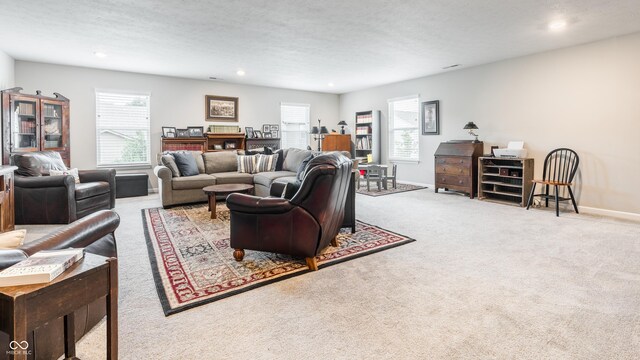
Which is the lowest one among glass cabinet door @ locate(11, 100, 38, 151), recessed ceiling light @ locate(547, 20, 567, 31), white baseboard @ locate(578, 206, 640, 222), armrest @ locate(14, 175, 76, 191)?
white baseboard @ locate(578, 206, 640, 222)

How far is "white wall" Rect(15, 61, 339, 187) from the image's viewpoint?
226 inches

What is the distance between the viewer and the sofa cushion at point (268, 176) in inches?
209

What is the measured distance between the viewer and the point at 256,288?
2324 millimetres

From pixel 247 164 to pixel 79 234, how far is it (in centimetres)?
442

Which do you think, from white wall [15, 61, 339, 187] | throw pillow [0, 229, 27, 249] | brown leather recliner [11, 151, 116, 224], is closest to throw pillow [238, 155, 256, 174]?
white wall [15, 61, 339, 187]

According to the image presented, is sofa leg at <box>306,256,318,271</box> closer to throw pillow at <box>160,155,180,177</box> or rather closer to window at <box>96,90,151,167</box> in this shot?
throw pillow at <box>160,155,180,177</box>

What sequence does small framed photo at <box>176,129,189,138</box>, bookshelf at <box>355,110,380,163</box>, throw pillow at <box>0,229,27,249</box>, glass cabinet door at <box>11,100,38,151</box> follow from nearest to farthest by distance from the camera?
throw pillow at <box>0,229,27,249</box>
glass cabinet door at <box>11,100,38,151</box>
small framed photo at <box>176,129,189,138</box>
bookshelf at <box>355,110,380,163</box>

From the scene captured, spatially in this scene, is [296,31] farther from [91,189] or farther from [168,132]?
[168,132]

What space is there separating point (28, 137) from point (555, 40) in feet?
26.6

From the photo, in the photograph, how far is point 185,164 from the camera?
5.47 metres

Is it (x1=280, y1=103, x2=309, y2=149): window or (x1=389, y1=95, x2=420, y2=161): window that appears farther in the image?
(x1=280, y1=103, x2=309, y2=149): window

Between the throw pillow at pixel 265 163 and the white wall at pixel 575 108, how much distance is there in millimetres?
3776

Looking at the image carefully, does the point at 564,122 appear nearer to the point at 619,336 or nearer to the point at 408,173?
the point at 408,173

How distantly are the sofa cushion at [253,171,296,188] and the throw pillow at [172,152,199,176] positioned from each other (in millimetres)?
1062
